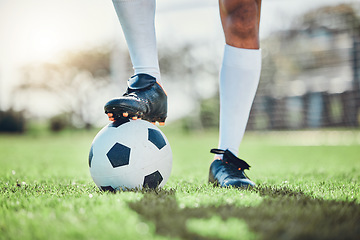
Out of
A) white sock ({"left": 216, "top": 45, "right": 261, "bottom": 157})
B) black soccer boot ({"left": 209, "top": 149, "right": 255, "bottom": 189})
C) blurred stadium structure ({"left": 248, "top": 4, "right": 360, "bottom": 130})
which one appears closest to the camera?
black soccer boot ({"left": 209, "top": 149, "right": 255, "bottom": 189})

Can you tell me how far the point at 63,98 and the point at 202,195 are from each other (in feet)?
66.0

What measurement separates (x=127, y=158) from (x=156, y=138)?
20 centimetres

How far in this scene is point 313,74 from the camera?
59.3ft

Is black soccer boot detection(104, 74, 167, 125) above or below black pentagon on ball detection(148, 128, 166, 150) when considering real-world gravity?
above

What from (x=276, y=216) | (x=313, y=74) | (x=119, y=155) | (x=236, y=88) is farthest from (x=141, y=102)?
(x=313, y=74)

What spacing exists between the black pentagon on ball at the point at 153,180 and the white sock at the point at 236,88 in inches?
20.3

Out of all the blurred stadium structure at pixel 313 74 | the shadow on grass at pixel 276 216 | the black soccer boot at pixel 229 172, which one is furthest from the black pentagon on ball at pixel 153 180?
the blurred stadium structure at pixel 313 74

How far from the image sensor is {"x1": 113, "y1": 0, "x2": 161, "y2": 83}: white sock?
202 centimetres

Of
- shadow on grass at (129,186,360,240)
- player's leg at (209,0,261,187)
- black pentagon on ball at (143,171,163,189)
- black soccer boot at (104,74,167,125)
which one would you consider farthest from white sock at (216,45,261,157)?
shadow on grass at (129,186,360,240)

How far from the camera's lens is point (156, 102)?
2.02 metres

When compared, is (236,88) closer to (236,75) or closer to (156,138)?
(236,75)

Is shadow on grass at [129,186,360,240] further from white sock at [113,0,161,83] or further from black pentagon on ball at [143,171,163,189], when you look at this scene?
white sock at [113,0,161,83]

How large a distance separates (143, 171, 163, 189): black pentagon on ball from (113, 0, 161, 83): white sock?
25.3 inches

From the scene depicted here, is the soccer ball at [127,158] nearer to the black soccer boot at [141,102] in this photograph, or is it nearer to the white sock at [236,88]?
the black soccer boot at [141,102]
